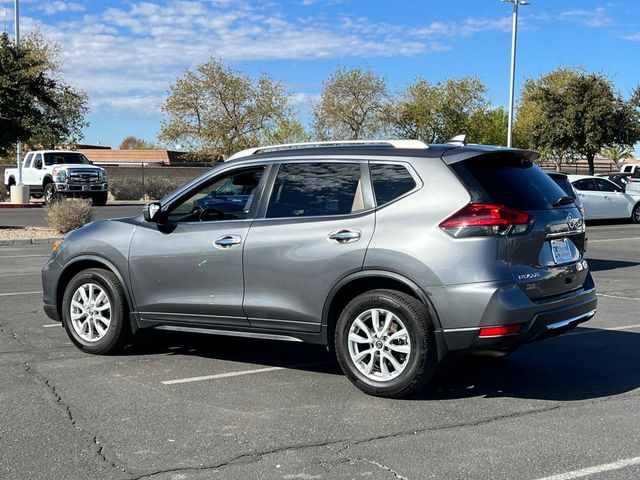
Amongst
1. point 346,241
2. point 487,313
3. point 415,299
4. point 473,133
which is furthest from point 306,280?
point 473,133

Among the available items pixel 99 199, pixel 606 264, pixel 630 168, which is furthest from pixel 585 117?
pixel 606 264

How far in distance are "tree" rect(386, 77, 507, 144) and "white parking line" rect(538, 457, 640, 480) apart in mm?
48364

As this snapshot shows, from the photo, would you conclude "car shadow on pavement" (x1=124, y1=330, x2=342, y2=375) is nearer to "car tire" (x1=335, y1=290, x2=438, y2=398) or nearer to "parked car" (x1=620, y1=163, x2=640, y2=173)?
"car tire" (x1=335, y1=290, x2=438, y2=398)

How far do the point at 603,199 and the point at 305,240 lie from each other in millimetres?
21458

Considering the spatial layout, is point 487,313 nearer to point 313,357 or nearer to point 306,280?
point 306,280

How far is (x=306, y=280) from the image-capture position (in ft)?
18.8

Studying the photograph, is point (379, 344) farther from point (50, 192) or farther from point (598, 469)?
point (50, 192)

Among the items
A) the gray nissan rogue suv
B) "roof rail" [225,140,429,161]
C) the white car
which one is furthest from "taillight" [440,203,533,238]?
the white car

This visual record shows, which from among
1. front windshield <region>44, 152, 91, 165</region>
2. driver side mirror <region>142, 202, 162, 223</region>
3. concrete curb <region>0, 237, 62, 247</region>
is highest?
front windshield <region>44, 152, 91, 165</region>

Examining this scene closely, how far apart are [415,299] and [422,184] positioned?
821 mm

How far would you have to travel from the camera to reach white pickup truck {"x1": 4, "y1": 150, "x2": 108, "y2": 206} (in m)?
30.5

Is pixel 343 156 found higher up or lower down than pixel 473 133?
lower down

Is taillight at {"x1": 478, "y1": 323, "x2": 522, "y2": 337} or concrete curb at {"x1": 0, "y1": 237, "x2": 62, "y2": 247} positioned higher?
taillight at {"x1": 478, "y1": 323, "x2": 522, "y2": 337}

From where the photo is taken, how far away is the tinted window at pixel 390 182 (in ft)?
18.4
